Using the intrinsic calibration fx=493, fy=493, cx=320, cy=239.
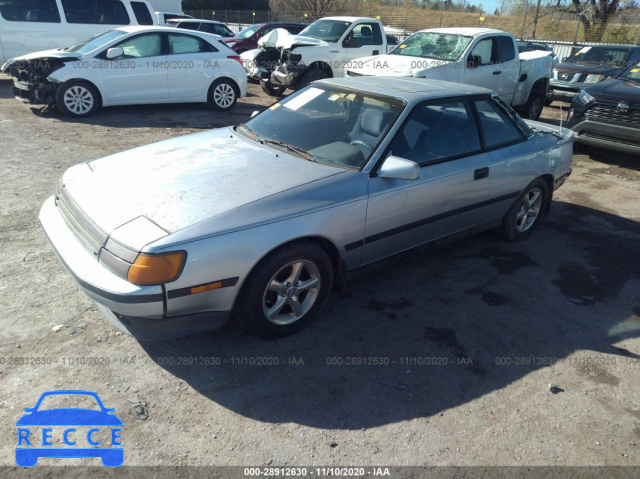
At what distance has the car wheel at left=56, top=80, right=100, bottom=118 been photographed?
8.68 meters

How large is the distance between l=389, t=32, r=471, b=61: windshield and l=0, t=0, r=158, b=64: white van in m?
6.76

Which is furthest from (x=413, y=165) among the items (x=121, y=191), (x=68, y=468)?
(x=68, y=468)

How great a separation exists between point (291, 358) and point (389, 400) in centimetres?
68

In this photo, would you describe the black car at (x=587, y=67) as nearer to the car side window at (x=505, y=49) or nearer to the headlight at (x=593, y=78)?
the headlight at (x=593, y=78)

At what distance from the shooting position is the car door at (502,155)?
4.39 m

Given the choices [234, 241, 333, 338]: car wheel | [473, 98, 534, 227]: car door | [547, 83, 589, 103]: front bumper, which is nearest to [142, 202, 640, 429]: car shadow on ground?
[234, 241, 333, 338]: car wheel

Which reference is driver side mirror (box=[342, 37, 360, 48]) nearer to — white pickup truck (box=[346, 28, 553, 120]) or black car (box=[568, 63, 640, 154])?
white pickup truck (box=[346, 28, 553, 120])

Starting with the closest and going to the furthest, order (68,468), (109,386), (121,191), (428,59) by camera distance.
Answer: (68,468)
(109,386)
(121,191)
(428,59)

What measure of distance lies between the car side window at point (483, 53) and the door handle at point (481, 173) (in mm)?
6018

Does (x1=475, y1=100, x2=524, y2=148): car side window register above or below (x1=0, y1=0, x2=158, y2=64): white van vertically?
below

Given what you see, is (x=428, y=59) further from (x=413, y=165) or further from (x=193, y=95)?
(x=413, y=165)

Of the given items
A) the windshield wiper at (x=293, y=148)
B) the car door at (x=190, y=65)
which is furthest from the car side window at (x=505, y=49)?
the windshield wiper at (x=293, y=148)

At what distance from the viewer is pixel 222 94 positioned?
10359 millimetres

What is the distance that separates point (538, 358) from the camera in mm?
3346
